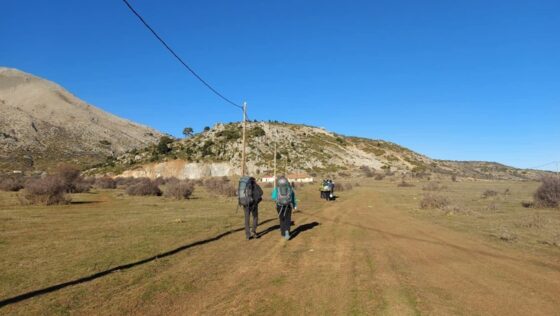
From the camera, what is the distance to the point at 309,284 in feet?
23.9

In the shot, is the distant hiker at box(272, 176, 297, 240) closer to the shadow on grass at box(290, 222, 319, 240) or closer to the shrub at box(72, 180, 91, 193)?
the shadow on grass at box(290, 222, 319, 240)

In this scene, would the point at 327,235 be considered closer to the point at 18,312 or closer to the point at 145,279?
the point at 145,279

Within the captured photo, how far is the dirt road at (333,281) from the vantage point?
6031 millimetres

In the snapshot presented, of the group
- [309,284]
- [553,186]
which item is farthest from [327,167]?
[309,284]

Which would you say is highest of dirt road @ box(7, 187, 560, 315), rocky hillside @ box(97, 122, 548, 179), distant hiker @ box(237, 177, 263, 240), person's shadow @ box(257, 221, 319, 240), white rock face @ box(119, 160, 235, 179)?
rocky hillside @ box(97, 122, 548, 179)

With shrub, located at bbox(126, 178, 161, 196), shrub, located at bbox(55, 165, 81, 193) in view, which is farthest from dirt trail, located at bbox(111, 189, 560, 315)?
shrub, located at bbox(55, 165, 81, 193)

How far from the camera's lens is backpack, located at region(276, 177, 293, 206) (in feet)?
42.4

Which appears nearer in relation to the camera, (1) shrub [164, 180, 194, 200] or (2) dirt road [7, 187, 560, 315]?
(2) dirt road [7, 187, 560, 315]

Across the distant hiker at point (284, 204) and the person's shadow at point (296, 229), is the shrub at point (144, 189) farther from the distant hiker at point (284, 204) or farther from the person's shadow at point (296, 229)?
the distant hiker at point (284, 204)

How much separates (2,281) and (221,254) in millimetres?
4582

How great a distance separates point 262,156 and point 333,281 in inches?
3328

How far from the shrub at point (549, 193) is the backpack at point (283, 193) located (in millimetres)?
18931

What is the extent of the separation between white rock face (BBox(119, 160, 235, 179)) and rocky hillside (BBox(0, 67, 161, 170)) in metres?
24.2

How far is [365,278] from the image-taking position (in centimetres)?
768
